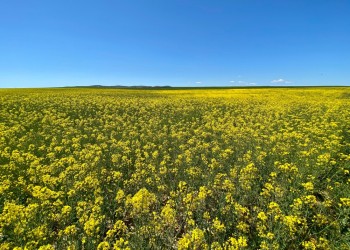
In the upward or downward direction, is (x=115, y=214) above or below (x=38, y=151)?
below

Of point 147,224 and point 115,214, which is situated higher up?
point 147,224

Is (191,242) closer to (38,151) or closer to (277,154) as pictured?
(277,154)

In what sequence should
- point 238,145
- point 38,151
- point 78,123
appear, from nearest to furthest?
point 38,151, point 238,145, point 78,123

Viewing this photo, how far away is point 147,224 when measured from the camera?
186 inches

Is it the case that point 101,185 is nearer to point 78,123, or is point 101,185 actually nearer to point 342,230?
point 342,230

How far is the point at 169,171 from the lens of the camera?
7578 mm

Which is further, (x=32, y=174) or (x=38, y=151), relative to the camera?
(x=38, y=151)

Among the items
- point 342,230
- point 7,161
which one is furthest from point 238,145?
point 7,161

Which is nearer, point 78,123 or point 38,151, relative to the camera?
point 38,151

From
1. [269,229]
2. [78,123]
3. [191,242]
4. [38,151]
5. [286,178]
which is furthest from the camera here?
[78,123]

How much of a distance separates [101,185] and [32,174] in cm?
208

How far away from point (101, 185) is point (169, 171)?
2143mm

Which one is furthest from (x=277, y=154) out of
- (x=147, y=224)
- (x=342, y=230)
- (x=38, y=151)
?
(x=38, y=151)

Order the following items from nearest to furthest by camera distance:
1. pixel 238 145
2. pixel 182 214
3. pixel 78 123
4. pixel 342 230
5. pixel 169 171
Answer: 1. pixel 342 230
2. pixel 182 214
3. pixel 169 171
4. pixel 238 145
5. pixel 78 123
